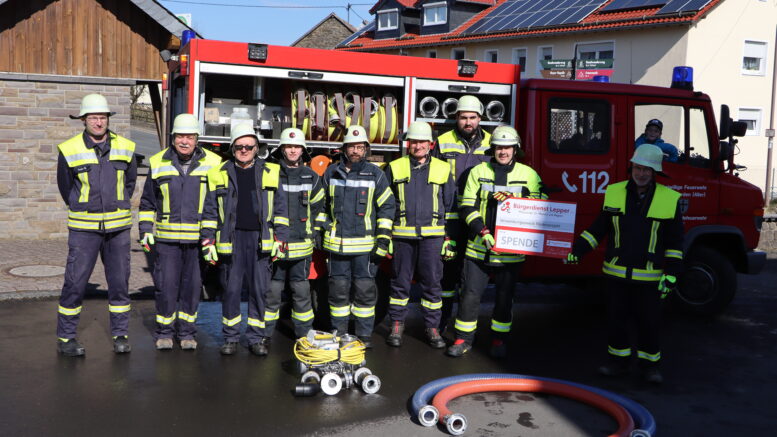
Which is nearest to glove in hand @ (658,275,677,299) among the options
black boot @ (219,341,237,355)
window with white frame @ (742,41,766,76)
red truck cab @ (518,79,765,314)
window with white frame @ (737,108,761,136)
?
red truck cab @ (518,79,765,314)

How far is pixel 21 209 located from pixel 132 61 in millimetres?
2822

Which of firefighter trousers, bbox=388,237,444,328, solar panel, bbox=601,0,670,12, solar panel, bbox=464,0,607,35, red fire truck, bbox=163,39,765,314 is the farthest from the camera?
solar panel, bbox=464,0,607,35

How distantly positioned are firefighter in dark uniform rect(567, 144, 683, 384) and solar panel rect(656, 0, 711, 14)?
61.9ft

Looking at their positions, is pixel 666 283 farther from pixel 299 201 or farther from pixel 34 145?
pixel 34 145

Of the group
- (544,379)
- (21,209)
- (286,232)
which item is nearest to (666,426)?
(544,379)

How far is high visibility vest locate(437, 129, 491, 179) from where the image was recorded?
6.77 meters

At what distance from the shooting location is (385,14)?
37.9 metres

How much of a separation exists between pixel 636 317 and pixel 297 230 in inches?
108

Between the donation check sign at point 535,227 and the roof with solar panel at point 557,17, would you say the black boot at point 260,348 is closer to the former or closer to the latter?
the donation check sign at point 535,227

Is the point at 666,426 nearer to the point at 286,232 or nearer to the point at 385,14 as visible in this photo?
the point at 286,232

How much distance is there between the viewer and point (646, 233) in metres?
5.86

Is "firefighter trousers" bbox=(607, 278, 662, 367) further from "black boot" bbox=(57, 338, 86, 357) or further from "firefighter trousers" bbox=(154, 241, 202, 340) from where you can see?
"black boot" bbox=(57, 338, 86, 357)

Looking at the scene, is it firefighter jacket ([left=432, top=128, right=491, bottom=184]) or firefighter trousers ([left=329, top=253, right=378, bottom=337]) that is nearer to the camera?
firefighter trousers ([left=329, top=253, right=378, bottom=337])

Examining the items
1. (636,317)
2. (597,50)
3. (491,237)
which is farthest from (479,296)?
(597,50)
